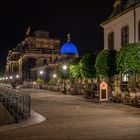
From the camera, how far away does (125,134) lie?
13688 mm

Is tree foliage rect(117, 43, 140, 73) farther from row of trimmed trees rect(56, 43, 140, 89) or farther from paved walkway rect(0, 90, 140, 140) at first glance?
paved walkway rect(0, 90, 140, 140)

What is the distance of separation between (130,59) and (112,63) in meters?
4.97

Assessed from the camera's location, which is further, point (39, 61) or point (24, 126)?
point (39, 61)

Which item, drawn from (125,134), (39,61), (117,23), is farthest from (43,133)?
(39,61)

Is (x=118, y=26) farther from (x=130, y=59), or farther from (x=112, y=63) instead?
(x=130, y=59)

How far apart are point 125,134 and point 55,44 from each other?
126414 millimetres

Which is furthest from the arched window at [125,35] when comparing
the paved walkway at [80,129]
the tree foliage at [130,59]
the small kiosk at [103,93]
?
the paved walkway at [80,129]

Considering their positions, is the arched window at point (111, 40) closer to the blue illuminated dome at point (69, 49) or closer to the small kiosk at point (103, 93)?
the small kiosk at point (103, 93)

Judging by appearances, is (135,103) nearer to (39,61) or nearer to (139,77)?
(139,77)

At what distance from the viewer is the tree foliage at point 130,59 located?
93.8ft

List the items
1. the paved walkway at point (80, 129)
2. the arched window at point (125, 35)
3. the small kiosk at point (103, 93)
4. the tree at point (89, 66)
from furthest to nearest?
the tree at point (89, 66)
the arched window at point (125, 35)
the small kiosk at point (103, 93)
the paved walkway at point (80, 129)

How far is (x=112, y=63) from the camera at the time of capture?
33656 millimetres

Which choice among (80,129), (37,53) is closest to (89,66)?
(80,129)

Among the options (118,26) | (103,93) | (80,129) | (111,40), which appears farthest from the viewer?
(111,40)
